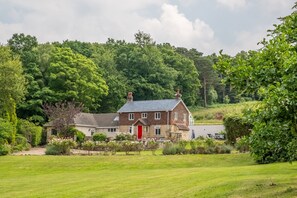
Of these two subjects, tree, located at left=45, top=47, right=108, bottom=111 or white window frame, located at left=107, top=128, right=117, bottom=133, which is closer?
tree, located at left=45, top=47, right=108, bottom=111

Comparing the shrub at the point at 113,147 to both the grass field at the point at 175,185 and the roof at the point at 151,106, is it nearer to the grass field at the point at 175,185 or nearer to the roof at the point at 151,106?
the grass field at the point at 175,185

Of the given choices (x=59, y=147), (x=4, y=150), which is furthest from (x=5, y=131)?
(x=59, y=147)

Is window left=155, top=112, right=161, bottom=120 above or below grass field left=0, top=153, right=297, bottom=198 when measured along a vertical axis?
above

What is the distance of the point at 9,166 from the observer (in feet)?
99.3

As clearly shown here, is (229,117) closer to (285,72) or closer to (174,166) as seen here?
(174,166)

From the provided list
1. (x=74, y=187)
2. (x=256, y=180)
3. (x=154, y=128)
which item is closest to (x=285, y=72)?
(x=256, y=180)

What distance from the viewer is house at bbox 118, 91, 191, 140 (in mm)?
64938

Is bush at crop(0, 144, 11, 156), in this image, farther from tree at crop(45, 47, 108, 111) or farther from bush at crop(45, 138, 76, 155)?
tree at crop(45, 47, 108, 111)

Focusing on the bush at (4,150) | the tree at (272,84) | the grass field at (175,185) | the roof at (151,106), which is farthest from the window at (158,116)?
the tree at (272,84)

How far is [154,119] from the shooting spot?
2579 inches

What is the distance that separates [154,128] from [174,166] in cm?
3843

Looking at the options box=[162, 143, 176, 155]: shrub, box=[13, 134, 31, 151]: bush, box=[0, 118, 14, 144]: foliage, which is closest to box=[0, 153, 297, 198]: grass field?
box=[162, 143, 176, 155]: shrub

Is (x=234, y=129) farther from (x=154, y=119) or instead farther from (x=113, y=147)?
(x=154, y=119)

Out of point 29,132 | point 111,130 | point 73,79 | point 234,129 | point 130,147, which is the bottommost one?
point 130,147
